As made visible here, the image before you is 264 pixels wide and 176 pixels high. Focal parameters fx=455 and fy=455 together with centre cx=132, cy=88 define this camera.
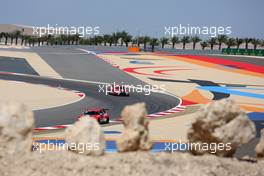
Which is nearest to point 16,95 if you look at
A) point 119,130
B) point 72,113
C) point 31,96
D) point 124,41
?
point 31,96

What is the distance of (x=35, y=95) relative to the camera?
47125mm

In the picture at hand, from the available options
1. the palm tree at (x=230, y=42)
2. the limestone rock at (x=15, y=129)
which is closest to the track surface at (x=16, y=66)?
the limestone rock at (x=15, y=129)

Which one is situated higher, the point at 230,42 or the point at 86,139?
the point at 230,42

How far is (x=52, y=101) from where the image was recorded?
43.5 meters

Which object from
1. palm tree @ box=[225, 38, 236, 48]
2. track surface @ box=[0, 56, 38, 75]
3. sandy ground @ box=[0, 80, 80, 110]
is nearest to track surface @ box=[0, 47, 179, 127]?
sandy ground @ box=[0, 80, 80, 110]

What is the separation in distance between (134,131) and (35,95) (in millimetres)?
36844

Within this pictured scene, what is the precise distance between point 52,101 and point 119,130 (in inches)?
578

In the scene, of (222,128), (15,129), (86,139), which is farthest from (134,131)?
(15,129)

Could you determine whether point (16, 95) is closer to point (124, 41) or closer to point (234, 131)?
point (234, 131)

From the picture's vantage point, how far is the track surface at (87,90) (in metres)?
36.2

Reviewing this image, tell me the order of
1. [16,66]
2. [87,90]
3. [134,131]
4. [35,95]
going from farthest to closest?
[16,66] < [87,90] < [35,95] < [134,131]

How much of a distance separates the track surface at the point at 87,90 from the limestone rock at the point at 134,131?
20.4m

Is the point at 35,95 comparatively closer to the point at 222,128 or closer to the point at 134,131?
the point at 134,131

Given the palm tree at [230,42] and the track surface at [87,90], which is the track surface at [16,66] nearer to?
the track surface at [87,90]
